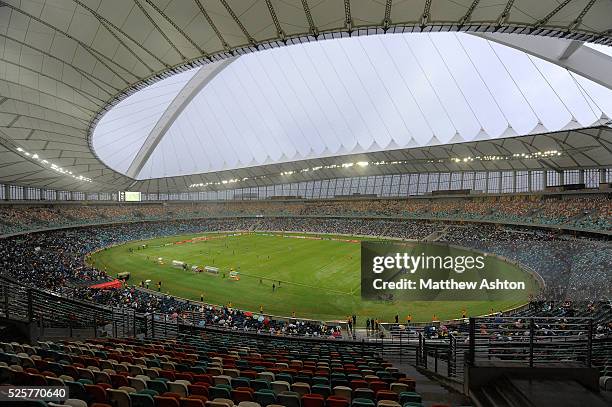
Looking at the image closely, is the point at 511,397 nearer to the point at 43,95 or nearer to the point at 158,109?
the point at 43,95

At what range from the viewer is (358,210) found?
7775 cm

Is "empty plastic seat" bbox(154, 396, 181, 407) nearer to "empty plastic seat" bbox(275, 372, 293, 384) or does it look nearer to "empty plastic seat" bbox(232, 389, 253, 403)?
"empty plastic seat" bbox(232, 389, 253, 403)

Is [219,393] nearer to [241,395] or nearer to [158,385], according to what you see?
[241,395]

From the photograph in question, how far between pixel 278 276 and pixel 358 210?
4184 centimetres

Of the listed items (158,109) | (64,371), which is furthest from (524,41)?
(158,109)

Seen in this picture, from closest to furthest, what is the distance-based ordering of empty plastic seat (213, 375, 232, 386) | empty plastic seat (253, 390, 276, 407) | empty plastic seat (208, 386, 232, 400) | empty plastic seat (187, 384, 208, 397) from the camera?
empty plastic seat (253, 390, 276, 407)
empty plastic seat (208, 386, 232, 400)
empty plastic seat (187, 384, 208, 397)
empty plastic seat (213, 375, 232, 386)

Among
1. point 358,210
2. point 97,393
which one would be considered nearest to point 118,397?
point 97,393

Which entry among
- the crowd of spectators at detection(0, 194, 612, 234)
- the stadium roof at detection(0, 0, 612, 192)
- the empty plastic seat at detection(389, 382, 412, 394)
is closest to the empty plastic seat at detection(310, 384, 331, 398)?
the empty plastic seat at detection(389, 382, 412, 394)

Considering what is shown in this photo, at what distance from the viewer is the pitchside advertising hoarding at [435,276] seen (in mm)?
19214

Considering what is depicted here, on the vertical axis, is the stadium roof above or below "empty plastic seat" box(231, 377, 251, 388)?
above

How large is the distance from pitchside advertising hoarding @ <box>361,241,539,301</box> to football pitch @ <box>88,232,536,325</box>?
0.58m

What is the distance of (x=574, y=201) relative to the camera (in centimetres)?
4488

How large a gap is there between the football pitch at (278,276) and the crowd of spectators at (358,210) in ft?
39.0

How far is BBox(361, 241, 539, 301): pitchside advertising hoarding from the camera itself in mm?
19214
